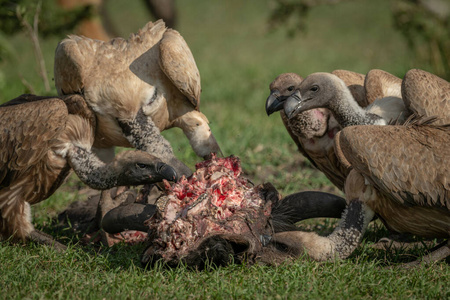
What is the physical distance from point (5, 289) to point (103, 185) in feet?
4.44

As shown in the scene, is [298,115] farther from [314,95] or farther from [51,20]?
[51,20]

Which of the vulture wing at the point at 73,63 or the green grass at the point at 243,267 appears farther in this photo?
the vulture wing at the point at 73,63

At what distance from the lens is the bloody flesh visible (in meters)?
3.60

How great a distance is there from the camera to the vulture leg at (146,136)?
473 centimetres

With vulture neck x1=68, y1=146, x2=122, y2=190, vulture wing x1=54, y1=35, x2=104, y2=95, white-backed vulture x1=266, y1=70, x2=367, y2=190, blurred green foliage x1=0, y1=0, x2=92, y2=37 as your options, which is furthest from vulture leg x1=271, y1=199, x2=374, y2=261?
blurred green foliage x1=0, y1=0, x2=92, y2=37

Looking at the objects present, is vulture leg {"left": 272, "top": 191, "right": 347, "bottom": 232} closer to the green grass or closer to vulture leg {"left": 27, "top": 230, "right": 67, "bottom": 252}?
the green grass

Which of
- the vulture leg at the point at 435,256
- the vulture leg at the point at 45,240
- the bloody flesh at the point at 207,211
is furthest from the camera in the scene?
the vulture leg at the point at 45,240

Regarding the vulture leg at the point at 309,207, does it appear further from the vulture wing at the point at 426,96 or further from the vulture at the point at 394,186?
the vulture wing at the point at 426,96

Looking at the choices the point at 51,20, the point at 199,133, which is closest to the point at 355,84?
the point at 199,133

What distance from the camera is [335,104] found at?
4.52 meters

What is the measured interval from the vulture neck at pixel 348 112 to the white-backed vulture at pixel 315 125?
345mm

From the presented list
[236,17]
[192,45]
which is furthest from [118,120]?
[236,17]

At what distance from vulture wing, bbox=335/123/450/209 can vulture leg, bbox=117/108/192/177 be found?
1.53m

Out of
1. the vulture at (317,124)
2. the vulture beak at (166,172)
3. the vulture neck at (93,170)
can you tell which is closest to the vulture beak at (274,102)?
the vulture at (317,124)
